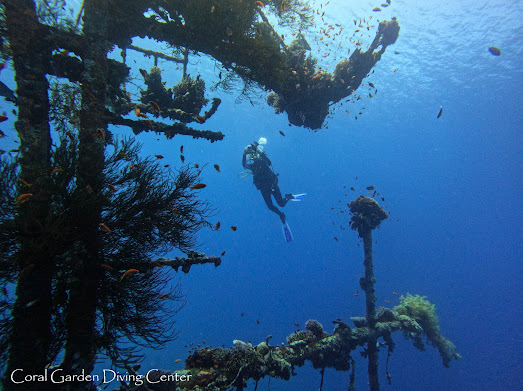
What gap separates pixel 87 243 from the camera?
3688 mm

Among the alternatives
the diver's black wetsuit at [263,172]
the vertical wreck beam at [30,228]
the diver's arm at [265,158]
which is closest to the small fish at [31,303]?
the vertical wreck beam at [30,228]

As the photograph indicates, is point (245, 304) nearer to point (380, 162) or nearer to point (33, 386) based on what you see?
point (380, 162)

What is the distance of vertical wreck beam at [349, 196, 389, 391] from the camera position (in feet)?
Result: 33.4

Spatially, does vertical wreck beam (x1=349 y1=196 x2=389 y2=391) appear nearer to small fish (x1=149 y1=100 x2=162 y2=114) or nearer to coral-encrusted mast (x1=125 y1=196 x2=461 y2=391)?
coral-encrusted mast (x1=125 y1=196 x2=461 y2=391)

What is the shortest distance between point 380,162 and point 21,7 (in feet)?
349

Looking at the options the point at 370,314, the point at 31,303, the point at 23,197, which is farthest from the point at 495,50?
the point at 31,303

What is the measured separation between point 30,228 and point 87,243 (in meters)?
0.71

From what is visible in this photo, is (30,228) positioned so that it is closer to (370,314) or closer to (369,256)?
(369,256)

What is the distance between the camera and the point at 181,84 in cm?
651

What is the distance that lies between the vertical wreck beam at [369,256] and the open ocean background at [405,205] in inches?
215

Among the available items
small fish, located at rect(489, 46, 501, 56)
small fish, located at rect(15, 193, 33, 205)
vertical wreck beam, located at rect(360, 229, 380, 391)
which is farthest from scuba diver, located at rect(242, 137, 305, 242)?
small fish, located at rect(15, 193, 33, 205)

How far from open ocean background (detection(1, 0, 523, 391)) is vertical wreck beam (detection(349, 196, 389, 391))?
5.47 metres

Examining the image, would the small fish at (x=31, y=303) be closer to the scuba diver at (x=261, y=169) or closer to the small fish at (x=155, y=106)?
the small fish at (x=155, y=106)

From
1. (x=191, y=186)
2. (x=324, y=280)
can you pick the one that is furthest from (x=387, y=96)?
(x=324, y=280)
